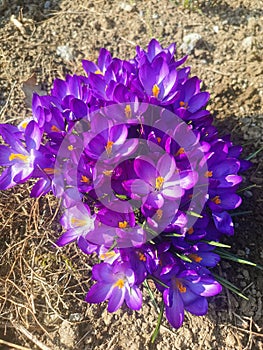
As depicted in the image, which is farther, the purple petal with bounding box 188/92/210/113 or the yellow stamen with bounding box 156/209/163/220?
the purple petal with bounding box 188/92/210/113

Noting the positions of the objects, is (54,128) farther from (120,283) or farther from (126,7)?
(126,7)

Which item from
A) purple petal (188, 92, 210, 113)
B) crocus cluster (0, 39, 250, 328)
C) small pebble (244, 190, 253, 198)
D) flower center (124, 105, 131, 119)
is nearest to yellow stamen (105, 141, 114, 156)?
crocus cluster (0, 39, 250, 328)

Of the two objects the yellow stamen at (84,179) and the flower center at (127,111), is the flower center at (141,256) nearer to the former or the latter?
the yellow stamen at (84,179)

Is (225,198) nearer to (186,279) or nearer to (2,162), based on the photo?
(186,279)

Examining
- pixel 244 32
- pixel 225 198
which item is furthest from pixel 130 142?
pixel 244 32

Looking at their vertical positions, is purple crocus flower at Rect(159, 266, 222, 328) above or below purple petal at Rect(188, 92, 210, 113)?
below

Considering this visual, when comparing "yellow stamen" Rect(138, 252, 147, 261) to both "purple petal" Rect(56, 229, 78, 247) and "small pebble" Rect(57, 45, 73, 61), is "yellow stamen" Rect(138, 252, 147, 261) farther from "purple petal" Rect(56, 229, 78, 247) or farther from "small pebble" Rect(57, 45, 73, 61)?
"small pebble" Rect(57, 45, 73, 61)

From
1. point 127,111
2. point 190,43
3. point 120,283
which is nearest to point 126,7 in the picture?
point 190,43
